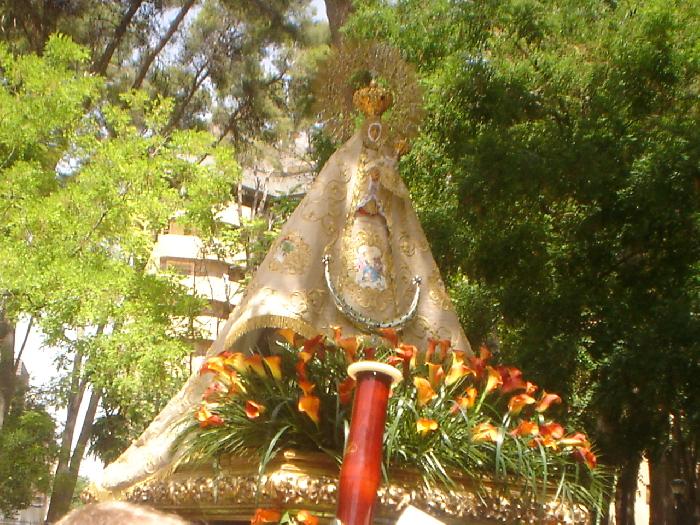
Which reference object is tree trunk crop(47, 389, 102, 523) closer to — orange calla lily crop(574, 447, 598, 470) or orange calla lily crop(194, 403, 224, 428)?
orange calla lily crop(194, 403, 224, 428)

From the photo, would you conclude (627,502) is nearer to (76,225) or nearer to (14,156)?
(76,225)

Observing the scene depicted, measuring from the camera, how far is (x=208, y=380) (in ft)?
16.9

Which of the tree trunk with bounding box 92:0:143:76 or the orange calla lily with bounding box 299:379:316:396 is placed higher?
the tree trunk with bounding box 92:0:143:76

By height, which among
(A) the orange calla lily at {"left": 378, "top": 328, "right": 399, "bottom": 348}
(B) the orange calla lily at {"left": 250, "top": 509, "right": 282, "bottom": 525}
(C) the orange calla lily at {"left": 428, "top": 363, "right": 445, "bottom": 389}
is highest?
(A) the orange calla lily at {"left": 378, "top": 328, "right": 399, "bottom": 348}

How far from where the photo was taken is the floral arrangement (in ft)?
14.4

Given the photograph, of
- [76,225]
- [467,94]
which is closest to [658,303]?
[467,94]

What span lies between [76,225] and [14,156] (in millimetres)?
1592

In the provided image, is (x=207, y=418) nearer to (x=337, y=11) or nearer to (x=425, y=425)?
(x=425, y=425)

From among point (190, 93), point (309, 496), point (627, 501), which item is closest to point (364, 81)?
point (309, 496)

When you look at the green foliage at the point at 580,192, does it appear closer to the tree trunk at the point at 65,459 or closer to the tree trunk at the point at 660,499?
the tree trunk at the point at 660,499

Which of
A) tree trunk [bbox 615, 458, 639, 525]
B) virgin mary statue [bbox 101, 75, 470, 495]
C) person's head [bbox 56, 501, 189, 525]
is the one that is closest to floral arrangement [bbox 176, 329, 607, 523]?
virgin mary statue [bbox 101, 75, 470, 495]

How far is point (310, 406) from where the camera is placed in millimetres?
4348

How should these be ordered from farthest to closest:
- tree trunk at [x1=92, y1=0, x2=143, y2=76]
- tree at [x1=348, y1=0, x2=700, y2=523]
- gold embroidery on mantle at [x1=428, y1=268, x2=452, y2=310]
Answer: tree trunk at [x1=92, y1=0, x2=143, y2=76] → tree at [x1=348, y1=0, x2=700, y2=523] → gold embroidery on mantle at [x1=428, y1=268, x2=452, y2=310]

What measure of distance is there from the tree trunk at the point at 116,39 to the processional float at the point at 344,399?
13694mm
